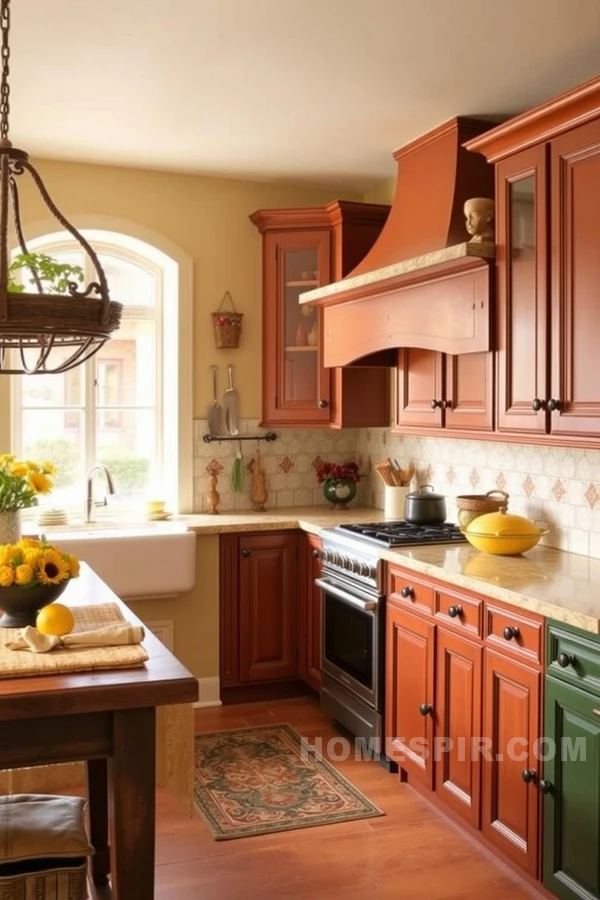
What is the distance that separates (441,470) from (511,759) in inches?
73.8

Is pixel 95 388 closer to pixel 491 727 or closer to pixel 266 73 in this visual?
pixel 266 73

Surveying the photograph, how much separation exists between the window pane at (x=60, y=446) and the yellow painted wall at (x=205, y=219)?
0.68 feet

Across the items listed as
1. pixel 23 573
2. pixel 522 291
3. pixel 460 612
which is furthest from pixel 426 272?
pixel 23 573

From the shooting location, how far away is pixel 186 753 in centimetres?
229

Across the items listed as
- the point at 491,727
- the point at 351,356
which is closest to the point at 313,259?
the point at 351,356

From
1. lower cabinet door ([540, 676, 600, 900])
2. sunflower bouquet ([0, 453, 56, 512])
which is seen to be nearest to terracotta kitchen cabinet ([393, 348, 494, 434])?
lower cabinet door ([540, 676, 600, 900])

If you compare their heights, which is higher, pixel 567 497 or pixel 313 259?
pixel 313 259

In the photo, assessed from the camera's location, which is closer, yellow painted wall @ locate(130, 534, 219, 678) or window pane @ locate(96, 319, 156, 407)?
yellow painted wall @ locate(130, 534, 219, 678)

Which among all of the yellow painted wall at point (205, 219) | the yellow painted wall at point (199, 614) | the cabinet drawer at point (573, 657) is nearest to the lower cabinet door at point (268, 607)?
the yellow painted wall at point (199, 614)

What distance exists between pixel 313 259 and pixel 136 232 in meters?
0.94

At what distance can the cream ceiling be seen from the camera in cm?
293

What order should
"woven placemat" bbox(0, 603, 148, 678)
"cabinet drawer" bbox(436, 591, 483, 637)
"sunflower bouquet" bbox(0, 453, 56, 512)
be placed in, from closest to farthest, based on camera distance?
"woven placemat" bbox(0, 603, 148, 678) < "sunflower bouquet" bbox(0, 453, 56, 512) < "cabinet drawer" bbox(436, 591, 483, 637)

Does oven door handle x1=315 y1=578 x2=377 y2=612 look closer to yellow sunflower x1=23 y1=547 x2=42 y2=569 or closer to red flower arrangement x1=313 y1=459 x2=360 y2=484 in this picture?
red flower arrangement x1=313 y1=459 x2=360 y2=484

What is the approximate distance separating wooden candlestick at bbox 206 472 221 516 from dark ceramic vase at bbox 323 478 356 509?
601 mm
